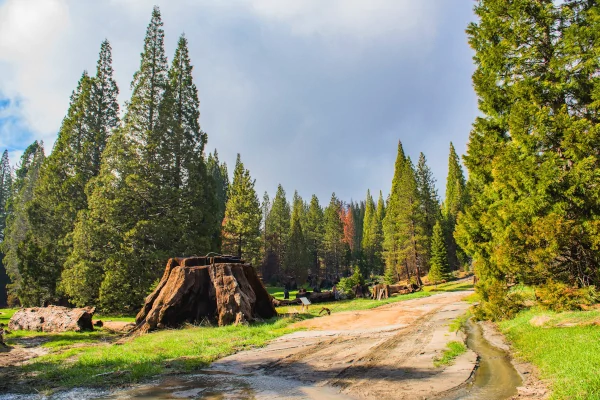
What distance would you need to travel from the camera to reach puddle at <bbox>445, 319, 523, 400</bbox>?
5.61 meters

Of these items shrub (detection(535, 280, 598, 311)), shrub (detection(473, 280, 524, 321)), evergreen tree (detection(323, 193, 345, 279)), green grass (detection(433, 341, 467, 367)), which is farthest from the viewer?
evergreen tree (detection(323, 193, 345, 279))

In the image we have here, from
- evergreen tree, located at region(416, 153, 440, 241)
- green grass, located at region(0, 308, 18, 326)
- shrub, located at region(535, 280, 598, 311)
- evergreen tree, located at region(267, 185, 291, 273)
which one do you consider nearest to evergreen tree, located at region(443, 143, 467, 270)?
evergreen tree, located at region(416, 153, 440, 241)

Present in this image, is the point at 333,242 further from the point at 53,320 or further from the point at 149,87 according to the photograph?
the point at 53,320

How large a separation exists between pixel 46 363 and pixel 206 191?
2360 centimetres

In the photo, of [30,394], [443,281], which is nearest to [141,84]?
[30,394]

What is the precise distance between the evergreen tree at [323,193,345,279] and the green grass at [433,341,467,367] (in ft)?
205

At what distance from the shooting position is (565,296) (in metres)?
10.3

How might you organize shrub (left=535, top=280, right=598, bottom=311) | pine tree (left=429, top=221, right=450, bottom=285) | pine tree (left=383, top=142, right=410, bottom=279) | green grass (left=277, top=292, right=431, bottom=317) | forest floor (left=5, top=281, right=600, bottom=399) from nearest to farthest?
forest floor (left=5, top=281, right=600, bottom=399)
shrub (left=535, top=280, right=598, bottom=311)
green grass (left=277, top=292, right=431, bottom=317)
pine tree (left=429, top=221, right=450, bottom=285)
pine tree (left=383, top=142, right=410, bottom=279)

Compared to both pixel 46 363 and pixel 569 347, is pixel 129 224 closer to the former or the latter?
pixel 46 363

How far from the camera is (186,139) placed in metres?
30.8

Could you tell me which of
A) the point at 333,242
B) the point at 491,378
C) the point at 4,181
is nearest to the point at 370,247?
the point at 333,242

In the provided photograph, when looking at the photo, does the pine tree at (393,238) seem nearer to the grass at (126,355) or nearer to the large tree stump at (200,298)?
the large tree stump at (200,298)

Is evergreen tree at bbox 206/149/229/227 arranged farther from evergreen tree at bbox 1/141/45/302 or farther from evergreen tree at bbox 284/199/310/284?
evergreen tree at bbox 1/141/45/302

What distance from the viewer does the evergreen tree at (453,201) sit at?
57.2 meters
